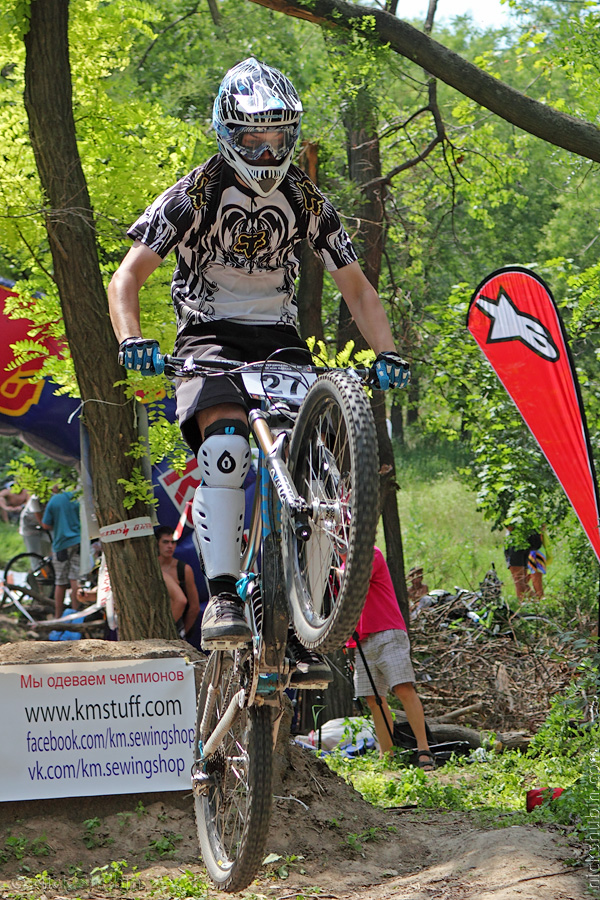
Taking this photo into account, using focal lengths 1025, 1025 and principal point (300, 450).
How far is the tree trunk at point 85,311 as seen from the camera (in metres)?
6.98

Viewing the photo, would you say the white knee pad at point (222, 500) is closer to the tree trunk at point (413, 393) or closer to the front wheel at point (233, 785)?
the front wheel at point (233, 785)

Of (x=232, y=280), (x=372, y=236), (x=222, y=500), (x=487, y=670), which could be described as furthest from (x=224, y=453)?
(x=487, y=670)

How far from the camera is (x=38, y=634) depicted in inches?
512

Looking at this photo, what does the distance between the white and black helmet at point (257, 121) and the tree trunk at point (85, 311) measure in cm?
348

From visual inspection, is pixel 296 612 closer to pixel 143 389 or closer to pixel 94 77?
pixel 143 389

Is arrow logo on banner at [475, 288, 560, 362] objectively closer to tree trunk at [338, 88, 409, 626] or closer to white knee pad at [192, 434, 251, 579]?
tree trunk at [338, 88, 409, 626]

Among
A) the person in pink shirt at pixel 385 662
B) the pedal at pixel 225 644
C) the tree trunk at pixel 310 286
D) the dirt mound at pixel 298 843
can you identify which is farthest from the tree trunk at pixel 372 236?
the pedal at pixel 225 644

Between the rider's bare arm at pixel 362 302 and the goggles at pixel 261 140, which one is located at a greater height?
the goggles at pixel 261 140

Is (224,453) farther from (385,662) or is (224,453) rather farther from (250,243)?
(385,662)

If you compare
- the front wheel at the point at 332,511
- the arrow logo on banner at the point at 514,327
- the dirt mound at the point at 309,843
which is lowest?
the dirt mound at the point at 309,843

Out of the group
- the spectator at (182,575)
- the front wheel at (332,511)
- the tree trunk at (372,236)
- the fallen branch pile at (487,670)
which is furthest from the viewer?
the tree trunk at (372,236)

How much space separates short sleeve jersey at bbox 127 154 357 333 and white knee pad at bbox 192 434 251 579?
1.91ft

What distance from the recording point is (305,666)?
11.9 ft

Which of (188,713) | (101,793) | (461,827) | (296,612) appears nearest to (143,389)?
(188,713)
